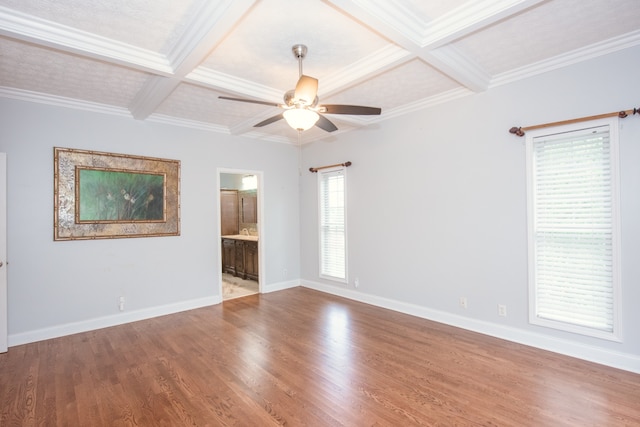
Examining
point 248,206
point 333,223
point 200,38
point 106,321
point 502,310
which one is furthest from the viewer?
point 248,206

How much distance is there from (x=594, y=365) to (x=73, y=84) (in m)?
5.94

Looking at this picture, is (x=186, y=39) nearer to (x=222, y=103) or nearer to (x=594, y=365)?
(x=222, y=103)

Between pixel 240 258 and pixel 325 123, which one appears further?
pixel 240 258

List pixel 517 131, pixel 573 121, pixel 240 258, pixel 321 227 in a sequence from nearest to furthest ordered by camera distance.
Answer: pixel 573 121
pixel 517 131
pixel 321 227
pixel 240 258

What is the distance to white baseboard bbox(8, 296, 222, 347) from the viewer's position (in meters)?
3.71

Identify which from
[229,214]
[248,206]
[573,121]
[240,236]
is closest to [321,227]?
[240,236]

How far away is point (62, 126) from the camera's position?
3.96m

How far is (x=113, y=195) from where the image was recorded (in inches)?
169

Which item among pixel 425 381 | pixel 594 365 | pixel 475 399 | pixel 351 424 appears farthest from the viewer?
pixel 594 365

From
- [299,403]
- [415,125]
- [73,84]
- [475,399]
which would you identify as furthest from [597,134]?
[73,84]

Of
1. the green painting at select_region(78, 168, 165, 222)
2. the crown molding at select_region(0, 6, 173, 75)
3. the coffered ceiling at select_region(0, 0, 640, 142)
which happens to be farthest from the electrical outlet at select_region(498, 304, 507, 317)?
the green painting at select_region(78, 168, 165, 222)

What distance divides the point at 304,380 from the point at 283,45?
295 cm

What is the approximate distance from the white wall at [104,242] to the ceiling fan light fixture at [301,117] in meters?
2.82

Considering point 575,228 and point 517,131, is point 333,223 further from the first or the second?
point 575,228
